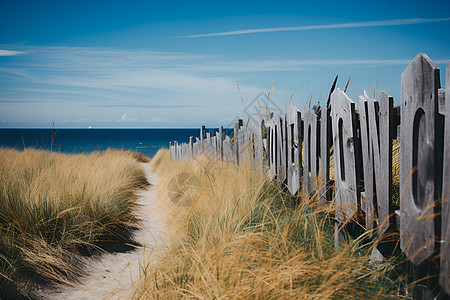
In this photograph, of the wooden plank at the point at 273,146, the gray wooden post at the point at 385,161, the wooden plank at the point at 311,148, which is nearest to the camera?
the gray wooden post at the point at 385,161

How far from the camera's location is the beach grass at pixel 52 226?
8.88 ft

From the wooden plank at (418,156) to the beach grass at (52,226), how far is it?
2732 millimetres

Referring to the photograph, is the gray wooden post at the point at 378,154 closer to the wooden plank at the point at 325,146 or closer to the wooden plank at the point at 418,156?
the wooden plank at the point at 418,156

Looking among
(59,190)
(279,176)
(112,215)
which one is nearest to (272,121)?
(279,176)

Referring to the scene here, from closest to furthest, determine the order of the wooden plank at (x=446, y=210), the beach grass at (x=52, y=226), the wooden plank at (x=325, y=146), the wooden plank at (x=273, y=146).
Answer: the wooden plank at (x=446, y=210), the beach grass at (x=52, y=226), the wooden plank at (x=325, y=146), the wooden plank at (x=273, y=146)

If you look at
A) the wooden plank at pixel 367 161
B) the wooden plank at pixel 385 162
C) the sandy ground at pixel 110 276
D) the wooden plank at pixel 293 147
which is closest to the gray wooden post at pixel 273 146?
the wooden plank at pixel 293 147

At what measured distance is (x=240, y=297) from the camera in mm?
1671

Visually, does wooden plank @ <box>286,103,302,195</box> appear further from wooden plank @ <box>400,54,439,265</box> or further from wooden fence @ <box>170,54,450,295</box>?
wooden plank @ <box>400,54,439,265</box>

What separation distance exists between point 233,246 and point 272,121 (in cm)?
272

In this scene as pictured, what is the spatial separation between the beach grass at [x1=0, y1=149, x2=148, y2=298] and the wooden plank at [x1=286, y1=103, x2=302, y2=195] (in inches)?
86.2

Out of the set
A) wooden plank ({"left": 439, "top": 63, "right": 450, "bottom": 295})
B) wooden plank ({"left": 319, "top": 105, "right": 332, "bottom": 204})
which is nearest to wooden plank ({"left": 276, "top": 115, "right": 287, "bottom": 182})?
wooden plank ({"left": 319, "top": 105, "right": 332, "bottom": 204})

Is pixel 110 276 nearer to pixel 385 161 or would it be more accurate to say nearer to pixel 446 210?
pixel 385 161

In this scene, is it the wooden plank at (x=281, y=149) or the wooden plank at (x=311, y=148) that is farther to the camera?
the wooden plank at (x=281, y=149)

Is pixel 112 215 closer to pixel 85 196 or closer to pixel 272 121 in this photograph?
pixel 85 196
